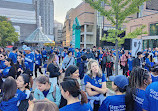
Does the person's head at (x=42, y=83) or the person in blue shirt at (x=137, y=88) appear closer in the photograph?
the person in blue shirt at (x=137, y=88)

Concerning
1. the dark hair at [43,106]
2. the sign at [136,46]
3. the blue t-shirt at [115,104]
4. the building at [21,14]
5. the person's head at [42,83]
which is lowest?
the blue t-shirt at [115,104]

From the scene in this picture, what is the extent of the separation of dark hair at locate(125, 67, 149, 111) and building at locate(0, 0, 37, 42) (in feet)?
245

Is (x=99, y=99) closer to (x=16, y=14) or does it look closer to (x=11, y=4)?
(x=16, y=14)

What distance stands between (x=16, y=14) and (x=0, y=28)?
50.1 metres

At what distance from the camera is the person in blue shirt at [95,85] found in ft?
9.31

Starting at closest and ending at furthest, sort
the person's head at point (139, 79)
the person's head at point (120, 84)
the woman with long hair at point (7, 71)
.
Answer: the person's head at point (120, 84) → the person's head at point (139, 79) → the woman with long hair at point (7, 71)

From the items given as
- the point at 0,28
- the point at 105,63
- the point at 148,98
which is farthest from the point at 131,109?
the point at 0,28

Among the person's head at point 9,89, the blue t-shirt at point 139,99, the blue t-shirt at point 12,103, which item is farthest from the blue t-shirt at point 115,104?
the person's head at point 9,89

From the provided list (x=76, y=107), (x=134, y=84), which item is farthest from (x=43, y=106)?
(x=134, y=84)

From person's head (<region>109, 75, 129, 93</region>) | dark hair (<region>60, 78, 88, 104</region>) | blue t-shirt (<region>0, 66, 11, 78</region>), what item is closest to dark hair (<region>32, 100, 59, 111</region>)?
dark hair (<region>60, 78, 88, 104</region>)

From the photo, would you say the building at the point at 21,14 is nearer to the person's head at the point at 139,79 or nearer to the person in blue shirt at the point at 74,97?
the person in blue shirt at the point at 74,97

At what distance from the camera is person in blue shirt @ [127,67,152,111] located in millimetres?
2008

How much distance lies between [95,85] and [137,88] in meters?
1.05

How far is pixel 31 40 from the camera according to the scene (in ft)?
58.9
